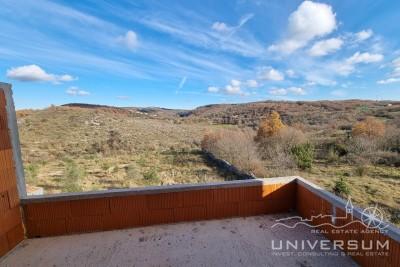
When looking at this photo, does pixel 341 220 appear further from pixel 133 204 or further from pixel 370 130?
pixel 370 130

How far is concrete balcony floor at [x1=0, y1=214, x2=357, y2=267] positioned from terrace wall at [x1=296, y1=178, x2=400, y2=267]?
0.17 metres

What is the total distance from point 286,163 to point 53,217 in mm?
10243

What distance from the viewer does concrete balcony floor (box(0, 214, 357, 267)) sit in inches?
100

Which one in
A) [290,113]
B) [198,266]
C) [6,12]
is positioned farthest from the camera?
[290,113]

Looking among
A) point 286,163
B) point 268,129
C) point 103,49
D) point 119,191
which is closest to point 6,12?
point 119,191

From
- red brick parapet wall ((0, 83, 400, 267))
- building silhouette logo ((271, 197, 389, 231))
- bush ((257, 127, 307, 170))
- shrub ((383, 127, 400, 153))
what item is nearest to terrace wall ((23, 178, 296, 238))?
red brick parapet wall ((0, 83, 400, 267))

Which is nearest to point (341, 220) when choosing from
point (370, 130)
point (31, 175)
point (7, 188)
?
point (7, 188)

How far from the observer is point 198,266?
2.47 meters

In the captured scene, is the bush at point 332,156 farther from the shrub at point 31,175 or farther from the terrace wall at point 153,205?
the shrub at point 31,175

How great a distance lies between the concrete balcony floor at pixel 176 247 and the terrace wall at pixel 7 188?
158 millimetres

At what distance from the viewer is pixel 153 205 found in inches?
131

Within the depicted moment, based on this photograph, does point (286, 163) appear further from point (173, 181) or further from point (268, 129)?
point (173, 181)

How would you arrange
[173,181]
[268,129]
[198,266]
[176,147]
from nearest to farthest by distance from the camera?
[198,266] < [173,181] < [268,129] < [176,147]

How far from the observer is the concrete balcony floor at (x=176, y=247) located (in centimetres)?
254
